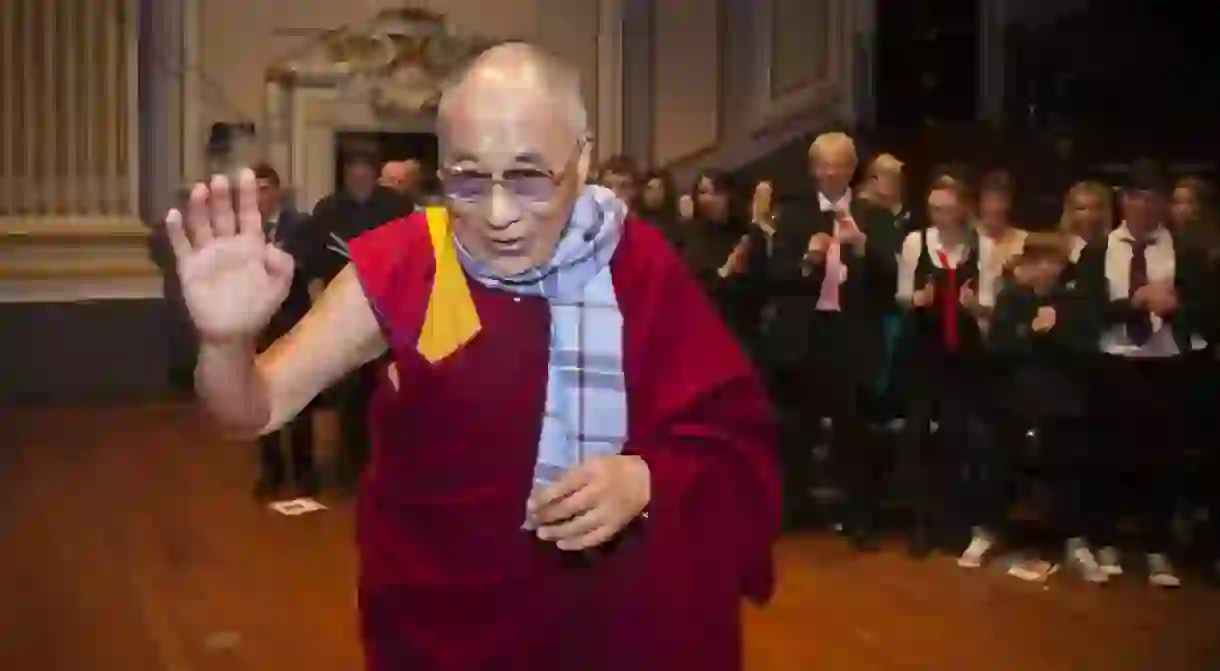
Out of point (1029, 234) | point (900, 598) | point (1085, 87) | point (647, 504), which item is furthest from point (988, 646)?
point (1085, 87)

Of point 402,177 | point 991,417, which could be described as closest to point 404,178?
point 402,177

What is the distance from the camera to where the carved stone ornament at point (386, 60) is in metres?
8.04

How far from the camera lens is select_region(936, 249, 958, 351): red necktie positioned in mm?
4156

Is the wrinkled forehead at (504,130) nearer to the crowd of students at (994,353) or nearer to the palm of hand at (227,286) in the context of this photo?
the palm of hand at (227,286)

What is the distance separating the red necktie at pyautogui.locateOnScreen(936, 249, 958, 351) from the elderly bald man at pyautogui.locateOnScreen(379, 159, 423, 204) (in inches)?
76.0

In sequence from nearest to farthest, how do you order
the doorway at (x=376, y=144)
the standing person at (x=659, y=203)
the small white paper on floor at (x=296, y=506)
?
the small white paper on floor at (x=296, y=506)
the standing person at (x=659, y=203)
the doorway at (x=376, y=144)

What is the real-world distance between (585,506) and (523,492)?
0.36ft

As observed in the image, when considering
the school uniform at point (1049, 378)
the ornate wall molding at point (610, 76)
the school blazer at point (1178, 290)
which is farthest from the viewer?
the ornate wall molding at point (610, 76)

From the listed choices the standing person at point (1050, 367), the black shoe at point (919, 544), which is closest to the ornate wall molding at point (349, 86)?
the black shoe at point (919, 544)

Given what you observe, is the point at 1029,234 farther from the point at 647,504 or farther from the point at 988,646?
the point at 647,504

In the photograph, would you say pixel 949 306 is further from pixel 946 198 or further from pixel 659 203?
pixel 659 203

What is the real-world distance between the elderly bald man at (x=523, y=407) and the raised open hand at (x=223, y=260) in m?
0.08

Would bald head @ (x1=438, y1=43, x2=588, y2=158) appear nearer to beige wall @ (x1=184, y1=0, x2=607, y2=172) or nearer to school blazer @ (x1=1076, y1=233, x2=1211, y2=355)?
school blazer @ (x1=1076, y1=233, x2=1211, y2=355)

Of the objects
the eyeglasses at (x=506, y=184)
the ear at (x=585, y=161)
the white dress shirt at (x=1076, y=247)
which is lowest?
the eyeglasses at (x=506, y=184)
